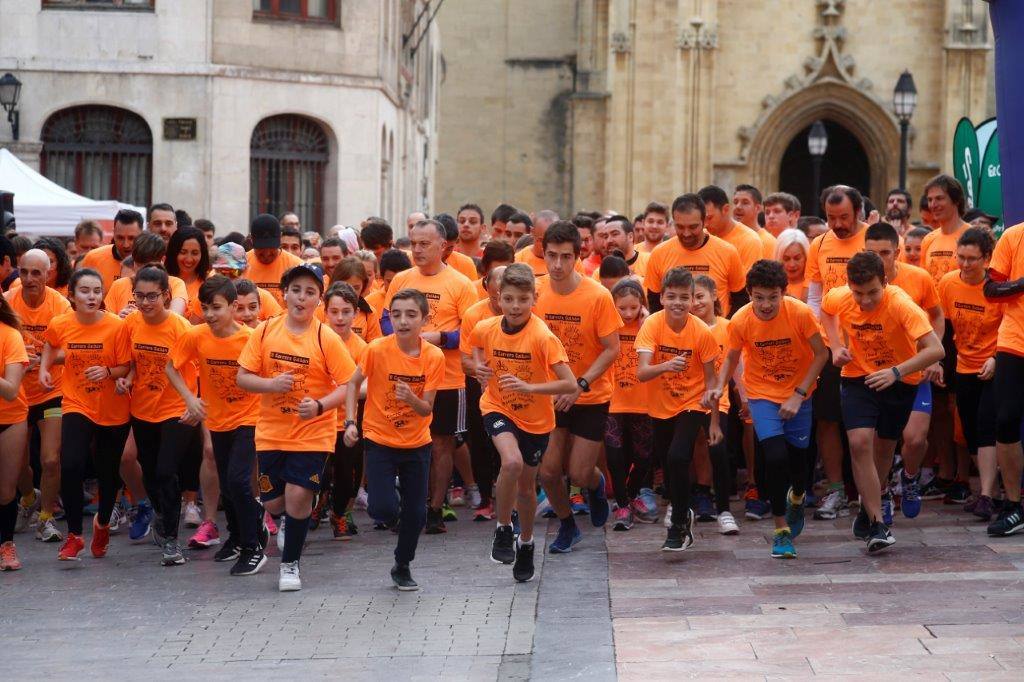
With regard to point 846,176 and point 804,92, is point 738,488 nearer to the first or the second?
point 804,92

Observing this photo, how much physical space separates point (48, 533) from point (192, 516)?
3.25 feet

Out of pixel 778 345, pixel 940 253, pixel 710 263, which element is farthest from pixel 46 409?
pixel 940 253

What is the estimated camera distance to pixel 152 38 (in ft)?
79.9

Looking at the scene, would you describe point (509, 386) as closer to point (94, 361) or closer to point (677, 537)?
point (677, 537)

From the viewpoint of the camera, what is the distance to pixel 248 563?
9.94 metres

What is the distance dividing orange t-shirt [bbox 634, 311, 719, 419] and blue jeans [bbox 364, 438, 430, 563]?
187 cm

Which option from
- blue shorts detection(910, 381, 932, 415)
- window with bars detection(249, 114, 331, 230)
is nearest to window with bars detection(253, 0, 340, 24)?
window with bars detection(249, 114, 331, 230)


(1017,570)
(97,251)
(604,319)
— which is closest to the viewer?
(1017,570)

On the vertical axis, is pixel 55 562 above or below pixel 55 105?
below

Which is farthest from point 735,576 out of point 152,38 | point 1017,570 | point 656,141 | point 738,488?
point 656,141

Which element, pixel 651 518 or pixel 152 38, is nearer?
pixel 651 518

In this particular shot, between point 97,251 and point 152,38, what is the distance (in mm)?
12213

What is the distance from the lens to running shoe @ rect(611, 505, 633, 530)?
36.9 ft

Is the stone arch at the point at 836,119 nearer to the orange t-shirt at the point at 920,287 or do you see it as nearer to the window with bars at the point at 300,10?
the window with bars at the point at 300,10
